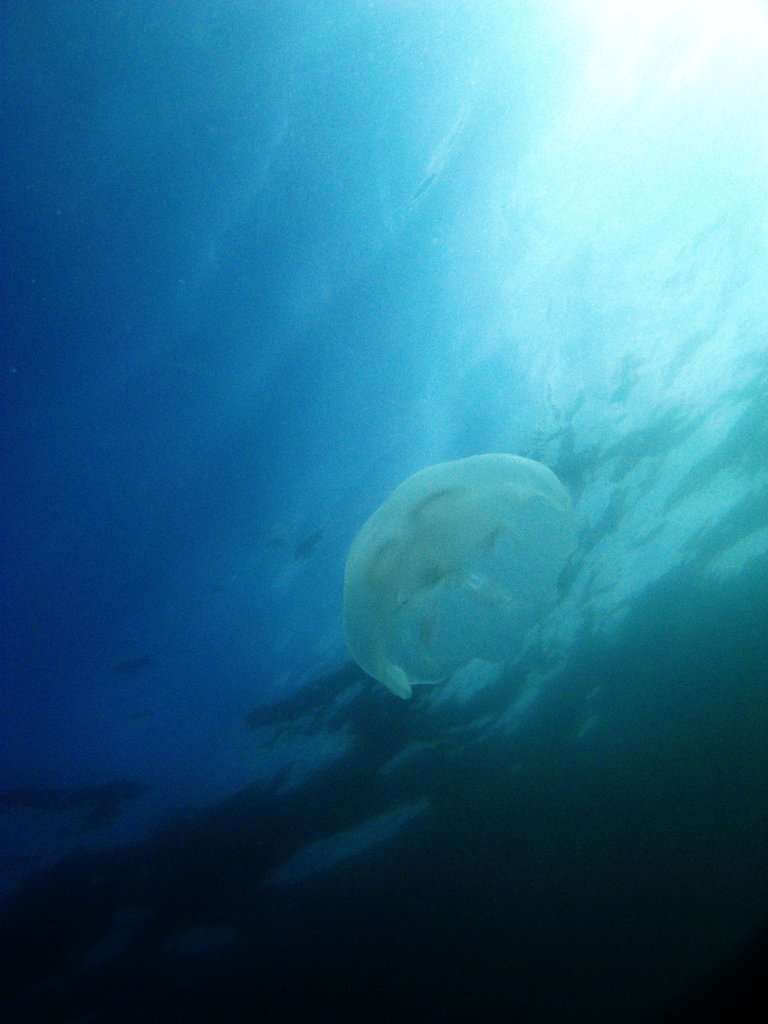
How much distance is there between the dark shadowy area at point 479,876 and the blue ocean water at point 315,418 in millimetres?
130

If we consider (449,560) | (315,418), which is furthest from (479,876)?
(449,560)

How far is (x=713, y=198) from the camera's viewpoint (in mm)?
8109

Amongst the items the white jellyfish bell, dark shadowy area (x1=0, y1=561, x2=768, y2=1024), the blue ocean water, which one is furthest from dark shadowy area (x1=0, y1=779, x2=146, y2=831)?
the white jellyfish bell

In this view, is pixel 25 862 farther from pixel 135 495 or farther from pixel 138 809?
pixel 135 495

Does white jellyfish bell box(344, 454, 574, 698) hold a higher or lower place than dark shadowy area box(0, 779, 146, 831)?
lower

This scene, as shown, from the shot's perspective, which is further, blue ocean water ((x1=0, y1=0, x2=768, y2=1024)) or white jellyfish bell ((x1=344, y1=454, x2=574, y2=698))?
blue ocean water ((x1=0, y1=0, x2=768, y2=1024))

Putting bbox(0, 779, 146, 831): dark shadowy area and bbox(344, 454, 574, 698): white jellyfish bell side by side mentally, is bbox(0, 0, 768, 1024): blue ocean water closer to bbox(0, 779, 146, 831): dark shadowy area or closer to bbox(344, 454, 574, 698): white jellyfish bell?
bbox(0, 779, 146, 831): dark shadowy area

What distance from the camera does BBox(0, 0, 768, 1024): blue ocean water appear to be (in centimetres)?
550

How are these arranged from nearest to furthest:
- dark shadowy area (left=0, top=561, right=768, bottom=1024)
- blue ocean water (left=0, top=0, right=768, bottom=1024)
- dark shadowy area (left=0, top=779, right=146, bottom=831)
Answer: blue ocean water (left=0, top=0, right=768, bottom=1024)
dark shadowy area (left=0, top=779, right=146, bottom=831)
dark shadowy area (left=0, top=561, right=768, bottom=1024)

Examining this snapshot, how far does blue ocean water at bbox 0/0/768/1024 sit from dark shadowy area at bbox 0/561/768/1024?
0.43 feet

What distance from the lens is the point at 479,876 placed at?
56.1ft

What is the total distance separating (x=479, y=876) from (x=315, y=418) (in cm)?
1439

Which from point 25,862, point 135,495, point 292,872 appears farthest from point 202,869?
point 135,495

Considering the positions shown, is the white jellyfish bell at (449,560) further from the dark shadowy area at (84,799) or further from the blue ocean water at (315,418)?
the dark shadowy area at (84,799)
